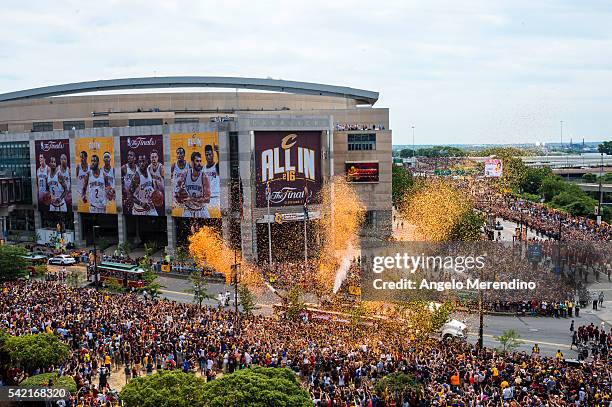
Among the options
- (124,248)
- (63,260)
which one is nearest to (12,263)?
(63,260)

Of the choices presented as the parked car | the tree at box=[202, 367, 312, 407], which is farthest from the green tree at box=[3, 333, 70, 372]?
the parked car

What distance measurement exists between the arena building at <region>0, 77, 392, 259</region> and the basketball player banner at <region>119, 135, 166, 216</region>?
5.0 inches

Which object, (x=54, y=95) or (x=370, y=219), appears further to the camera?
(x=54, y=95)

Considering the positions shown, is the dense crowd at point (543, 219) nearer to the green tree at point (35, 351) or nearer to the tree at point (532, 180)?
the tree at point (532, 180)

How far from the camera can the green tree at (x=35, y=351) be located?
87.4 feet

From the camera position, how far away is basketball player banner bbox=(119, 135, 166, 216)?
211 ft

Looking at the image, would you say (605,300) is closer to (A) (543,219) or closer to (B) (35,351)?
(A) (543,219)

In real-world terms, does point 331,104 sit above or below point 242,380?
above

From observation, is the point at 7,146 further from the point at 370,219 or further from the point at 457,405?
the point at 457,405

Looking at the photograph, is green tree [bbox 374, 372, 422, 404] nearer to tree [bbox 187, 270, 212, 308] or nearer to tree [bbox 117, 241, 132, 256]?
tree [bbox 187, 270, 212, 308]

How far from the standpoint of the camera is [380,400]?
2425 cm

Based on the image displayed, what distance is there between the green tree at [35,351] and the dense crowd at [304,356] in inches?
30.5

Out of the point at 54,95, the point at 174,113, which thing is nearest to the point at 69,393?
the point at 174,113

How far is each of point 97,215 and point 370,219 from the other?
31.2 m
